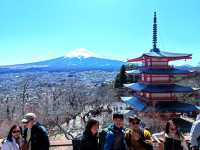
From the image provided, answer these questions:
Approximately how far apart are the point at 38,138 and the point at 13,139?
36cm

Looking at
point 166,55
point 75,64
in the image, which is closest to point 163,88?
point 166,55

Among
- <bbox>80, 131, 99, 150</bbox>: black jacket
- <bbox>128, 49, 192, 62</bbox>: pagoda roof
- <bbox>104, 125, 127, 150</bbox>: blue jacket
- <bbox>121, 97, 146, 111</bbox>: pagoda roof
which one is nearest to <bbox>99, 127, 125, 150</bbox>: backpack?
<bbox>104, 125, 127, 150</bbox>: blue jacket

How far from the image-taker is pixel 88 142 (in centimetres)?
577

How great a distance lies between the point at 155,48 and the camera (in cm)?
3009

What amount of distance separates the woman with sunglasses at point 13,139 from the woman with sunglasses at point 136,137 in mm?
1557

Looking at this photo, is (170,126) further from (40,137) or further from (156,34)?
(156,34)

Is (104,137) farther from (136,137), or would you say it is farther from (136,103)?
(136,103)

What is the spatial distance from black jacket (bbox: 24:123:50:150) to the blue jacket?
91 cm

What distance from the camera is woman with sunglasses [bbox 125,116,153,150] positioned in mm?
5770

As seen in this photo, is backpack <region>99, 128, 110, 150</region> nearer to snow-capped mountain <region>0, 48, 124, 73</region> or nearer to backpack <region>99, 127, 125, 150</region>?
backpack <region>99, 127, 125, 150</region>

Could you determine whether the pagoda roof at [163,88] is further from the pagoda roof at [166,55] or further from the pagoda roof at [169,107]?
the pagoda roof at [166,55]

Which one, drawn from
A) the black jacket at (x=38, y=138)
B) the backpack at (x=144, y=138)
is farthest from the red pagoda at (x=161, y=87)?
the black jacket at (x=38, y=138)

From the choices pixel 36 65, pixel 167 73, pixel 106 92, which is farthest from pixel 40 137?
Answer: pixel 36 65

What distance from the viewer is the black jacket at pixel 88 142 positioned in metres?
5.77
